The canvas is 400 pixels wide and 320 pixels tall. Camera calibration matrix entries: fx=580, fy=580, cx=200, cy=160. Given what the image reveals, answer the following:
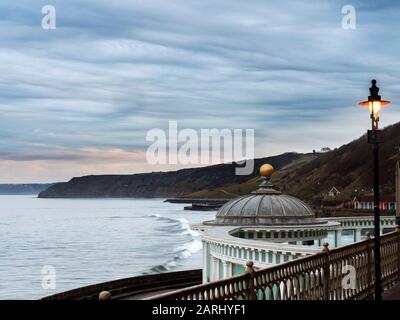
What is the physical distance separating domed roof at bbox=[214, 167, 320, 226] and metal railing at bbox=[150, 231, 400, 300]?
13.5m

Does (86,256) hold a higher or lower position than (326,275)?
lower

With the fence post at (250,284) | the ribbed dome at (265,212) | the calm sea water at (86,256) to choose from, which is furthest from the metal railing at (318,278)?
the calm sea water at (86,256)

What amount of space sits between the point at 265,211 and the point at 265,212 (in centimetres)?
6

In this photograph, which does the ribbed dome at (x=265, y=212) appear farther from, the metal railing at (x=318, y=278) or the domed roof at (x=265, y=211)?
the metal railing at (x=318, y=278)

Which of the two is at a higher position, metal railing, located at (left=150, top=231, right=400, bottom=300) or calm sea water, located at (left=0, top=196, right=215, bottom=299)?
metal railing, located at (left=150, top=231, right=400, bottom=300)

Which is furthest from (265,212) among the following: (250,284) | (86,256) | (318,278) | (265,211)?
Result: (86,256)

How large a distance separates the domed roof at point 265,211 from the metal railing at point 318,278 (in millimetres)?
13535

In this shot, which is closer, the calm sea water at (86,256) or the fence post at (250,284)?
the fence post at (250,284)

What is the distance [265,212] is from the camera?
30969 millimetres

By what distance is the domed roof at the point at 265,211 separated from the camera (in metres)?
30.8

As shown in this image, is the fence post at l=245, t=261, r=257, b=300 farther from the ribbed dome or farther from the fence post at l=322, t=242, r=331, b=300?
the ribbed dome

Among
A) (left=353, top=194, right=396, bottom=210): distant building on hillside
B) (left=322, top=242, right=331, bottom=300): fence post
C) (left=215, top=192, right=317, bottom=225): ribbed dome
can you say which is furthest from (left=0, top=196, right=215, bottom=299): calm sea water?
(left=322, top=242, right=331, bottom=300): fence post

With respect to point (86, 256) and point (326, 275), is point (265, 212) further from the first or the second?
point (86, 256)

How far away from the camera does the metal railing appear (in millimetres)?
8375
